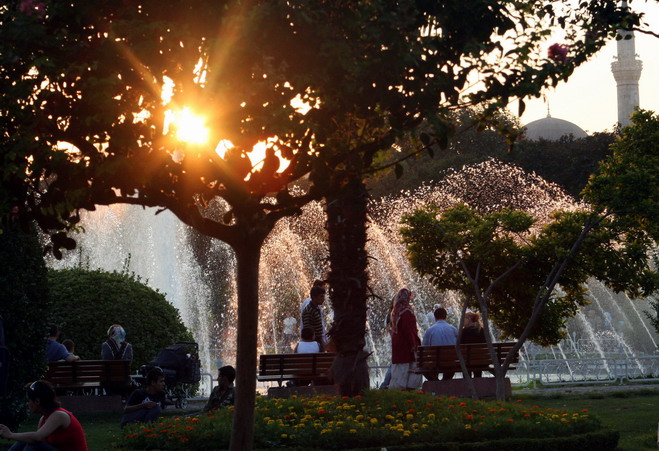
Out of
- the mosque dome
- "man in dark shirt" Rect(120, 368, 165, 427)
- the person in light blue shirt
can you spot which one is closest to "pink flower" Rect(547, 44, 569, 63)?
"man in dark shirt" Rect(120, 368, 165, 427)

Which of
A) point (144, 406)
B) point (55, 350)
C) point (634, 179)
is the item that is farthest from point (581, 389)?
point (144, 406)

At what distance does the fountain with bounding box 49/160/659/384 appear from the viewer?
108 feet

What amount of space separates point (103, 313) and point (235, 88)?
33.9 ft

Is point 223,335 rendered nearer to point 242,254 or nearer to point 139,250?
point 139,250

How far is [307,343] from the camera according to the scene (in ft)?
51.3

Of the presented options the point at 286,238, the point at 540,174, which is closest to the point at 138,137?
the point at 286,238

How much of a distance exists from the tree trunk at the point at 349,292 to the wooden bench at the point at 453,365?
3.63m

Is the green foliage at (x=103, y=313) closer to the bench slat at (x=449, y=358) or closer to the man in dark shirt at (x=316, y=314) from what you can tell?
the man in dark shirt at (x=316, y=314)

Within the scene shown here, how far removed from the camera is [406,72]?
25.9 feet

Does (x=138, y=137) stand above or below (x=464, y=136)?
below

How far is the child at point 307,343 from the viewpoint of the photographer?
1558 cm

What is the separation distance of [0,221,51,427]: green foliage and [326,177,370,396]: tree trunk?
4226mm

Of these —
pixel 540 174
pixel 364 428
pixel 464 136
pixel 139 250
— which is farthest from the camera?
pixel 464 136

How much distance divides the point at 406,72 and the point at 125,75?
210 cm
